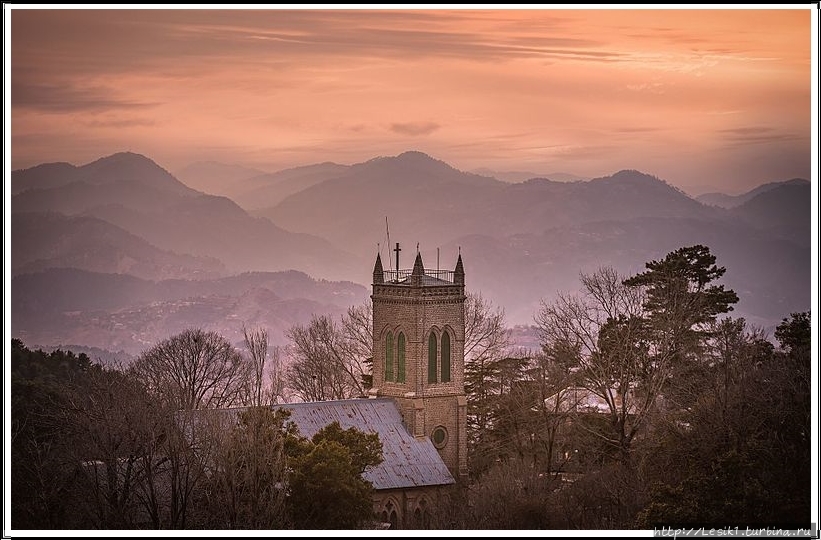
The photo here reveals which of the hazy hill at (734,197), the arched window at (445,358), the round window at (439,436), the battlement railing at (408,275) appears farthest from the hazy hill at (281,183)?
the round window at (439,436)

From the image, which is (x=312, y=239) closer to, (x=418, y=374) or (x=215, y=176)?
(x=215, y=176)

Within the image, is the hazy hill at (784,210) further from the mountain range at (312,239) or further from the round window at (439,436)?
the round window at (439,436)

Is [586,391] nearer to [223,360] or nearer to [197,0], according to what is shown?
[223,360]

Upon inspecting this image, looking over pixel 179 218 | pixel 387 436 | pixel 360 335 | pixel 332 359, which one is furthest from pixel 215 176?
pixel 387 436

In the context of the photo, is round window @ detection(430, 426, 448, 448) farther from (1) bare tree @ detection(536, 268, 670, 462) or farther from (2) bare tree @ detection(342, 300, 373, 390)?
(2) bare tree @ detection(342, 300, 373, 390)

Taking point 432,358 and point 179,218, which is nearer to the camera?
point 432,358
